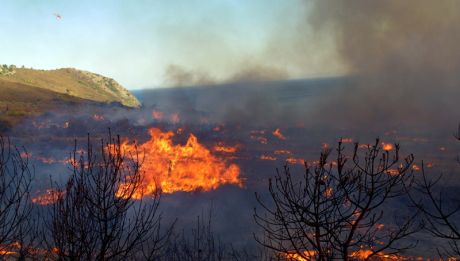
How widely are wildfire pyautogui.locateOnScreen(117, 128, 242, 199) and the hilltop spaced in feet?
69.2

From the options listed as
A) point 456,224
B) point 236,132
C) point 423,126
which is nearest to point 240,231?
point 456,224

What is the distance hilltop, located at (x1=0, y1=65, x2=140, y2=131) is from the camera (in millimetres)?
65562

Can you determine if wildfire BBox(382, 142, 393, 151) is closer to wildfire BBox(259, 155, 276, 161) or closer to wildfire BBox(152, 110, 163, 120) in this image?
wildfire BBox(259, 155, 276, 161)

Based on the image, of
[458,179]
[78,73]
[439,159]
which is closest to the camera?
[458,179]

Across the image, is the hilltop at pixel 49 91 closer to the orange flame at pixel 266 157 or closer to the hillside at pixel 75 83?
the hillside at pixel 75 83

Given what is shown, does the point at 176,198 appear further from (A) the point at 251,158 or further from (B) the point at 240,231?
(A) the point at 251,158

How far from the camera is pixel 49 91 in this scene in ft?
287

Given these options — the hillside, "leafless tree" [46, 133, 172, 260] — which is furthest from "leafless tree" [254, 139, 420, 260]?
the hillside

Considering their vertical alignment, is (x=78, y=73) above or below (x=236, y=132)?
above

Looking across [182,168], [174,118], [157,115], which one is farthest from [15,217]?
[157,115]

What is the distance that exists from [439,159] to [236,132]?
26.7 m

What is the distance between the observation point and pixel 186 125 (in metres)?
54.2

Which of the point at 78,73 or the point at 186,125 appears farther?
the point at 78,73

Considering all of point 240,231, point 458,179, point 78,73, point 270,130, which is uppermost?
point 78,73
